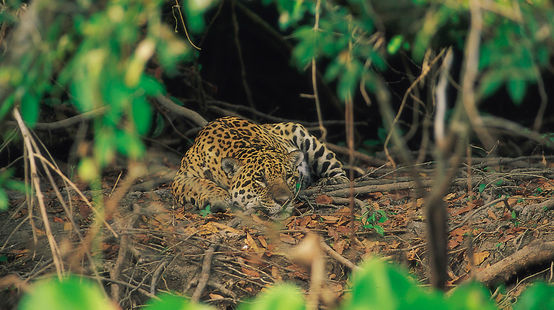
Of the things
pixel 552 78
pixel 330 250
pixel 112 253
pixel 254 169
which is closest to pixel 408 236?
pixel 330 250

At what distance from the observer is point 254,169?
6.68 metres

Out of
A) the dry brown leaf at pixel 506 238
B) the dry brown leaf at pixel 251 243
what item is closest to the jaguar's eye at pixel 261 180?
the dry brown leaf at pixel 251 243

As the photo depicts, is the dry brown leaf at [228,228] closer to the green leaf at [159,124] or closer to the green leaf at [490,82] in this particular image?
the green leaf at [159,124]

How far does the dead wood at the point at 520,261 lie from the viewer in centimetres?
422

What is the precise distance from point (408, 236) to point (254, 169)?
6.17 ft

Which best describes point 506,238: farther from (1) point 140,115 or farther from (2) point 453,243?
(1) point 140,115

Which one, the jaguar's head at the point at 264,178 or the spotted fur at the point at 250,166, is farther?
the spotted fur at the point at 250,166

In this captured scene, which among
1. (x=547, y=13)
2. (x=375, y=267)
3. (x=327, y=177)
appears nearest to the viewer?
(x=375, y=267)

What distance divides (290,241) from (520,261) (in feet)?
6.57

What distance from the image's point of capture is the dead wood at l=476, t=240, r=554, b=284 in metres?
4.22

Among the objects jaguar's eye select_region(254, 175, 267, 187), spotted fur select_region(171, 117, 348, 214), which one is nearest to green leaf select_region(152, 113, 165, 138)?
spotted fur select_region(171, 117, 348, 214)

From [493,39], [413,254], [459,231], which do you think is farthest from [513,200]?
[493,39]

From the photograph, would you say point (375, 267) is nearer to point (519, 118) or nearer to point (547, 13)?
point (547, 13)

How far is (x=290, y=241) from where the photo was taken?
5.58m
